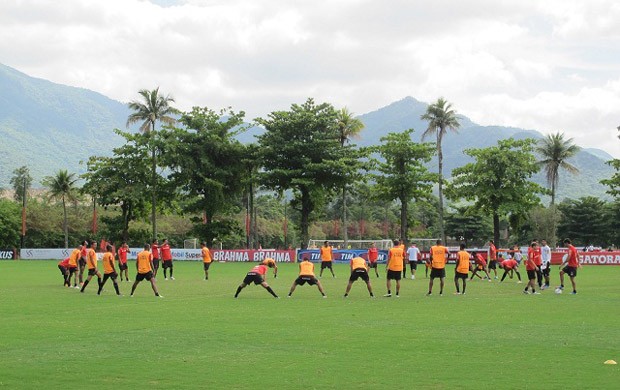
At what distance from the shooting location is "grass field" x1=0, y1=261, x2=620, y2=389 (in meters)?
10.6

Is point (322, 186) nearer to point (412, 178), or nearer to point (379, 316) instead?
point (412, 178)

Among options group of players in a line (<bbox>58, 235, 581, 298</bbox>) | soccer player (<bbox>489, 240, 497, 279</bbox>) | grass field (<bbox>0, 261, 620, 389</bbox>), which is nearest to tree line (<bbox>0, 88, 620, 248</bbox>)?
soccer player (<bbox>489, 240, 497, 279</bbox>)

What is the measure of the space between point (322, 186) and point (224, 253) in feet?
38.5

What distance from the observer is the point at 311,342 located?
46.2 ft

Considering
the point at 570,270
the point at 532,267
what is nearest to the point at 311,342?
the point at 532,267

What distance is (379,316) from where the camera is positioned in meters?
18.5

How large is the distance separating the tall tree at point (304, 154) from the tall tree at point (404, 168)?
3355mm

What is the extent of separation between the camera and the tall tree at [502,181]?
70.2 metres

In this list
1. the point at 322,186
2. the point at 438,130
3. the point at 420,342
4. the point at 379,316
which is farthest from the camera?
the point at 438,130

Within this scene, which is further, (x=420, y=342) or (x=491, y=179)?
(x=491, y=179)

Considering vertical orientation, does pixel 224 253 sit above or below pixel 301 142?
below

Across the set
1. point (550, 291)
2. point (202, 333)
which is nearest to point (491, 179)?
point (550, 291)

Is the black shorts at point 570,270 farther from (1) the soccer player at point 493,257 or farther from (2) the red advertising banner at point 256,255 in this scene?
(2) the red advertising banner at point 256,255

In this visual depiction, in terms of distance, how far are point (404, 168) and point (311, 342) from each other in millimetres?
59304
